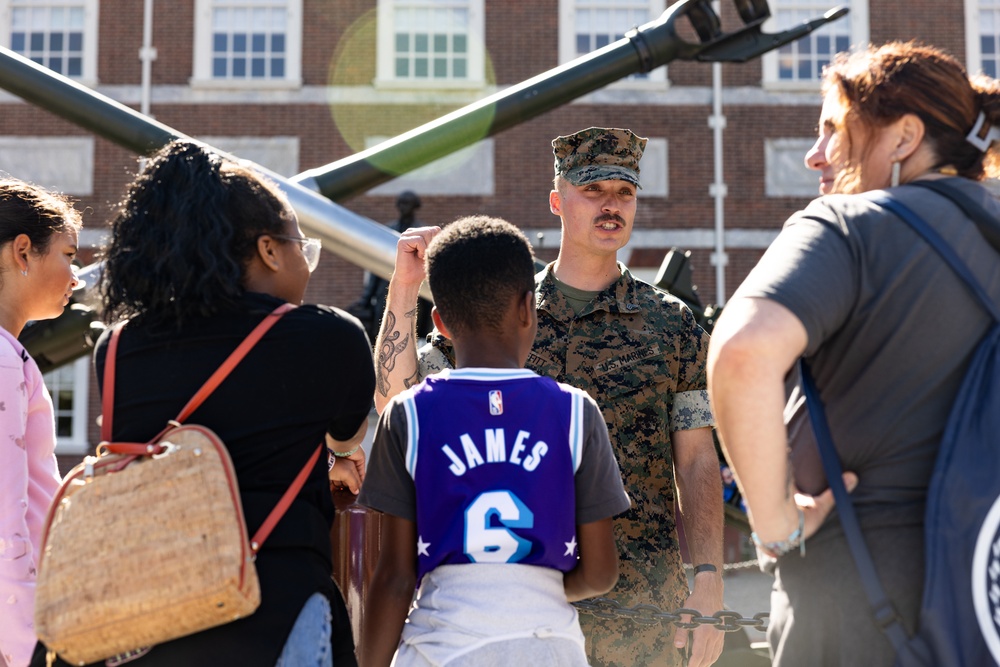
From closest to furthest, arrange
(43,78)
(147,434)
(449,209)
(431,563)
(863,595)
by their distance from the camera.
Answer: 1. (863,595)
2. (147,434)
3. (431,563)
4. (43,78)
5. (449,209)

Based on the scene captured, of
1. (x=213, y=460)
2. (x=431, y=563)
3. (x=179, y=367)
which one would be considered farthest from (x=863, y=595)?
(x=179, y=367)

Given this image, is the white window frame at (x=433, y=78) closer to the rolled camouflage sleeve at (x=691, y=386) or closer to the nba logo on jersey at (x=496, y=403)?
the rolled camouflage sleeve at (x=691, y=386)

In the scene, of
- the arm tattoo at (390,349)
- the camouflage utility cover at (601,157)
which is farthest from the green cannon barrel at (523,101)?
the arm tattoo at (390,349)

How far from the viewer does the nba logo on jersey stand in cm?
204

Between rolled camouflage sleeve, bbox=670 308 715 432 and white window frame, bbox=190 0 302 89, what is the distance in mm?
14860

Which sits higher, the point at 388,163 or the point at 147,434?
the point at 388,163

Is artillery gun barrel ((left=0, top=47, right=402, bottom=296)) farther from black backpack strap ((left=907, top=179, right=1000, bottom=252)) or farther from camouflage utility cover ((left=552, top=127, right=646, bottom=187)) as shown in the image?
black backpack strap ((left=907, top=179, right=1000, bottom=252))

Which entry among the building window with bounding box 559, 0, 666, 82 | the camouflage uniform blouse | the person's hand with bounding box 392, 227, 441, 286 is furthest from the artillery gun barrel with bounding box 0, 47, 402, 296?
the building window with bounding box 559, 0, 666, 82

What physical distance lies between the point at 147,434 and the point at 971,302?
1.41 meters

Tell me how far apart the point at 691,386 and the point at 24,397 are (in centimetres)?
168

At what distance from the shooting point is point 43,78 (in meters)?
6.03

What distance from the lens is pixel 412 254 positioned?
2.74 metres

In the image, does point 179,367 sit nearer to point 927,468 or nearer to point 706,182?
point 927,468

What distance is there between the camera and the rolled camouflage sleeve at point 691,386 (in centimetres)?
301
